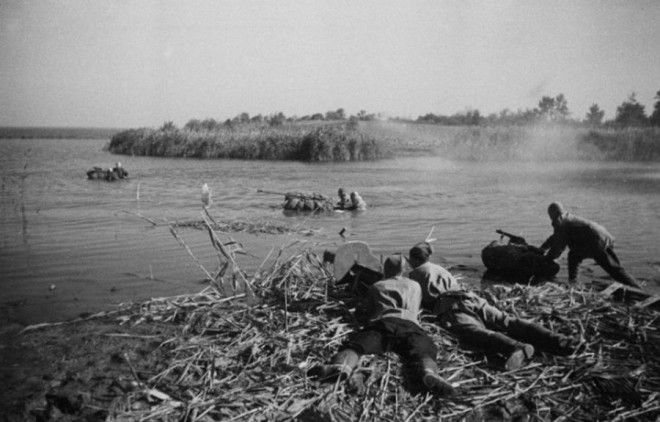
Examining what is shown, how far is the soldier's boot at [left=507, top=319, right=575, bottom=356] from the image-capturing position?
16.4 ft

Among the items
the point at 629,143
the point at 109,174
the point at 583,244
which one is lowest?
the point at 583,244

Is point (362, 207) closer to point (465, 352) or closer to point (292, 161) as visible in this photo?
point (465, 352)

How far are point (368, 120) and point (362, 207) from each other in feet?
197

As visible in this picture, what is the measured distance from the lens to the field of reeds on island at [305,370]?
415cm

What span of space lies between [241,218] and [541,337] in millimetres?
11540

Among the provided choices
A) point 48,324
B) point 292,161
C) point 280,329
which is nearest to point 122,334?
point 48,324

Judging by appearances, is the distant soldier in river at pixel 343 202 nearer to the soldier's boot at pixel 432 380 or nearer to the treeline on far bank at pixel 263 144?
the soldier's boot at pixel 432 380

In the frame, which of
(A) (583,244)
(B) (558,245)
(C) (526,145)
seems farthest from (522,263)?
(C) (526,145)

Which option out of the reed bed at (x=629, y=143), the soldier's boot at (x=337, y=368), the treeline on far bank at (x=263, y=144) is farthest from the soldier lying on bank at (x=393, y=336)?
the reed bed at (x=629, y=143)

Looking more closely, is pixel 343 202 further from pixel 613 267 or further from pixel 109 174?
pixel 109 174

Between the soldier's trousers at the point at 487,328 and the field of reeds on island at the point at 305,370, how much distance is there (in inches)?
6.2

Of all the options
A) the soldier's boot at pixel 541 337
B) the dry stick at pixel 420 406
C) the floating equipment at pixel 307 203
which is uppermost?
the floating equipment at pixel 307 203

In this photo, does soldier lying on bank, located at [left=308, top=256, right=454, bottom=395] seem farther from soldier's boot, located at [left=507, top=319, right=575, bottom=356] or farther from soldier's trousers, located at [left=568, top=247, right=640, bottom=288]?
soldier's trousers, located at [left=568, top=247, right=640, bottom=288]

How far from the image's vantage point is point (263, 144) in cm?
4516
